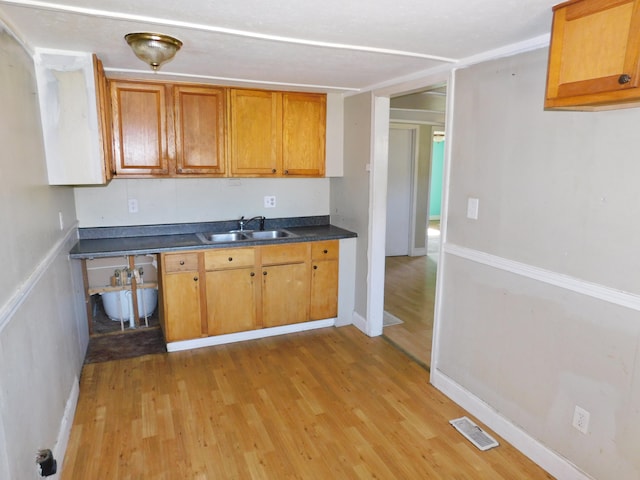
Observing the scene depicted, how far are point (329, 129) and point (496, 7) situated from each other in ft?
7.59

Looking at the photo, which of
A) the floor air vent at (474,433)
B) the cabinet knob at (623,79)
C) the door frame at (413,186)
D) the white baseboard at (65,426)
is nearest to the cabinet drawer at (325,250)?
the floor air vent at (474,433)

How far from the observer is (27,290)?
5.71 feet

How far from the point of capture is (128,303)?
3.72m

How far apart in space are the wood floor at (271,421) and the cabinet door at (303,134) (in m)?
1.60

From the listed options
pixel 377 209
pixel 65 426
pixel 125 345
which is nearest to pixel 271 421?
pixel 65 426

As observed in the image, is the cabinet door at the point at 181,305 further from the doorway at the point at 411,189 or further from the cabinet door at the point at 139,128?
the doorway at the point at 411,189

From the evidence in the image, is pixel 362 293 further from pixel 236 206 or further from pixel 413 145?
pixel 413 145

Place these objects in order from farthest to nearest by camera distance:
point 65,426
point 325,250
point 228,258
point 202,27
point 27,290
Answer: point 325,250, point 228,258, point 65,426, point 202,27, point 27,290

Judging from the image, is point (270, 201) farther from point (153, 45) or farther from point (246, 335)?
point (153, 45)

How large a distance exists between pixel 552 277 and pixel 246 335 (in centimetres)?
243

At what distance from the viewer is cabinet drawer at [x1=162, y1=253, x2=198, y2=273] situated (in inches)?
126

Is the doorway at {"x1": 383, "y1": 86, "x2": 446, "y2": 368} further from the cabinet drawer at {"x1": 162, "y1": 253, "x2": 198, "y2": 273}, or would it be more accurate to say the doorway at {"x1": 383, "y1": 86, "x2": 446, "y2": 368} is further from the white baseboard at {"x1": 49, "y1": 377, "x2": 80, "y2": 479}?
the white baseboard at {"x1": 49, "y1": 377, "x2": 80, "y2": 479}

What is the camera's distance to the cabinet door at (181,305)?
3254mm

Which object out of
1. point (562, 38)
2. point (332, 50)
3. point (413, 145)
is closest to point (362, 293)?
point (332, 50)
